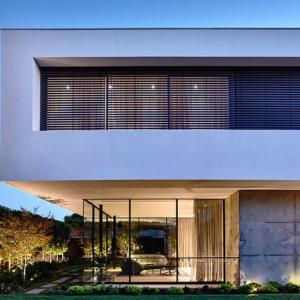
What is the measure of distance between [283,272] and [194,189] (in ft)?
12.6

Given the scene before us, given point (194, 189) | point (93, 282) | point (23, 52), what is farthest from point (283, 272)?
point (23, 52)

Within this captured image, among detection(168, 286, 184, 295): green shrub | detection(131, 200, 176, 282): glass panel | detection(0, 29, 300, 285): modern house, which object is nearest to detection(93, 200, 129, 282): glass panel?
detection(131, 200, 176, 282): glass panel

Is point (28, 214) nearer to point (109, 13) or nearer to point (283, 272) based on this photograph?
point (109, 13)

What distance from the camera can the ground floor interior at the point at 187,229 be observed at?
17875 millimetres

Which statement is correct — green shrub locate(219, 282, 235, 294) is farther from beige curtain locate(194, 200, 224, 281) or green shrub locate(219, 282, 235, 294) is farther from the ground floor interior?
beige curtain locate(194, 200, 224, 281)

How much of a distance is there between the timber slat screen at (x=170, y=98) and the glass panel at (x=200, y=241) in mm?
5780

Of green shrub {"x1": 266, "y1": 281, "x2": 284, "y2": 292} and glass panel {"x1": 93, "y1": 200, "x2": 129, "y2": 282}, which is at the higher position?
glass panel {"x1": 93, "y1": 200, "x2": 129, "y2": 282}

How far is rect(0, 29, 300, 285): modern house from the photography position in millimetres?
15602

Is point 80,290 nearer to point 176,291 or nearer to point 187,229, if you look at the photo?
point 176,291

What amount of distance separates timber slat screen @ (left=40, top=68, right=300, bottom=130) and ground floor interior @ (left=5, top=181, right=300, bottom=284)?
6.23 ft

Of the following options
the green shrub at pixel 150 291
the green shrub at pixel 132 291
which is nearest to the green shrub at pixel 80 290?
the green shrub at pixel 132 291

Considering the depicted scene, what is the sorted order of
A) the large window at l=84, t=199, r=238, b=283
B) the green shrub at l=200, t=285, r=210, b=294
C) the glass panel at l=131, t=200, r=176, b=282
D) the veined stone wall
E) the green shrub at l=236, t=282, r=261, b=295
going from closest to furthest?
1. the green shrub at l=236, t=282, r=261, b=295
2. the green shrub at l=200, t=285, r=210, b=294
3. the veined stone wall
4. the large window at l=84, t=199, r=238, b=283
5. the glass panel at l=131, t=200, r=176, b=282

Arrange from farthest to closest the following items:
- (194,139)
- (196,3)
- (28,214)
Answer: (28,214)
(196,3)
(194,139)

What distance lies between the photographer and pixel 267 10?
2003 centimetres
